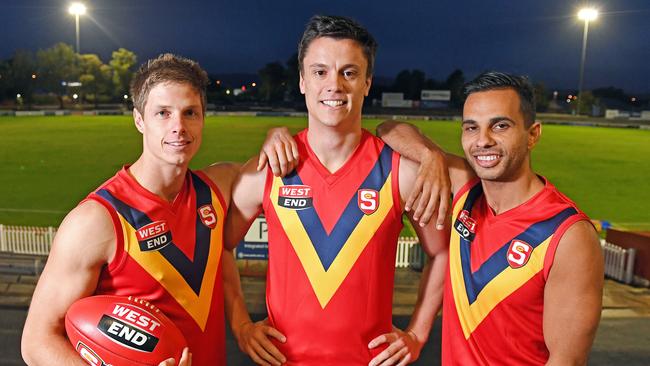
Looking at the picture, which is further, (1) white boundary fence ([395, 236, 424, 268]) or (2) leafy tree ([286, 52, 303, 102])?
(2) leafy tree ([286, 52, 303, 102])

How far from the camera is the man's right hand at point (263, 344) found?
345cm

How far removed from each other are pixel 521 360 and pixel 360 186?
1369mm

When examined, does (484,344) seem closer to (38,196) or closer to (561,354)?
(561,354)

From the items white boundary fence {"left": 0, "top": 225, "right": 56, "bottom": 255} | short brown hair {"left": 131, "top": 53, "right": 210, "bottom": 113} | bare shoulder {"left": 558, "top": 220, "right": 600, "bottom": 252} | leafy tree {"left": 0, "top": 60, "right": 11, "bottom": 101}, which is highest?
leafy tree {"left": 0, "top": 60, "right": 11, "bottom": 101}

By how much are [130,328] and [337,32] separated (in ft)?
6.50

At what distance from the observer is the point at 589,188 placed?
26188 millimetres

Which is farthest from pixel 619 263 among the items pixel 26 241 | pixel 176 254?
pixel 26 241

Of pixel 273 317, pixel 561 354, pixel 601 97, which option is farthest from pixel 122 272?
pixel 601 97

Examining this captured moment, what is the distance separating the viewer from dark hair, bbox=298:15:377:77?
3299 mm

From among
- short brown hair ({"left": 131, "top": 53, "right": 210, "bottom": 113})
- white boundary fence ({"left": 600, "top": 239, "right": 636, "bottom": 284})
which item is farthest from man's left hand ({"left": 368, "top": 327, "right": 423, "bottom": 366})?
white boundary fence ({"left": 600, "top": 239, "right": 636, "bottom": 284})

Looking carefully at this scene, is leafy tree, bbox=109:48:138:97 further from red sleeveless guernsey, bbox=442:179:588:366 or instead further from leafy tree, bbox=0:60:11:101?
red sleeveless guernsey, bbox=442:179:588:366

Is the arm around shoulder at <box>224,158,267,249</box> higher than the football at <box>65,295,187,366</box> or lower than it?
higher

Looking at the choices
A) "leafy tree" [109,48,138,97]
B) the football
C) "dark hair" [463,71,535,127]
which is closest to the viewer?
the football

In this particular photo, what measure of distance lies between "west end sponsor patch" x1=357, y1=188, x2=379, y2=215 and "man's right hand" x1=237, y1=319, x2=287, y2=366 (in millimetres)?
935
